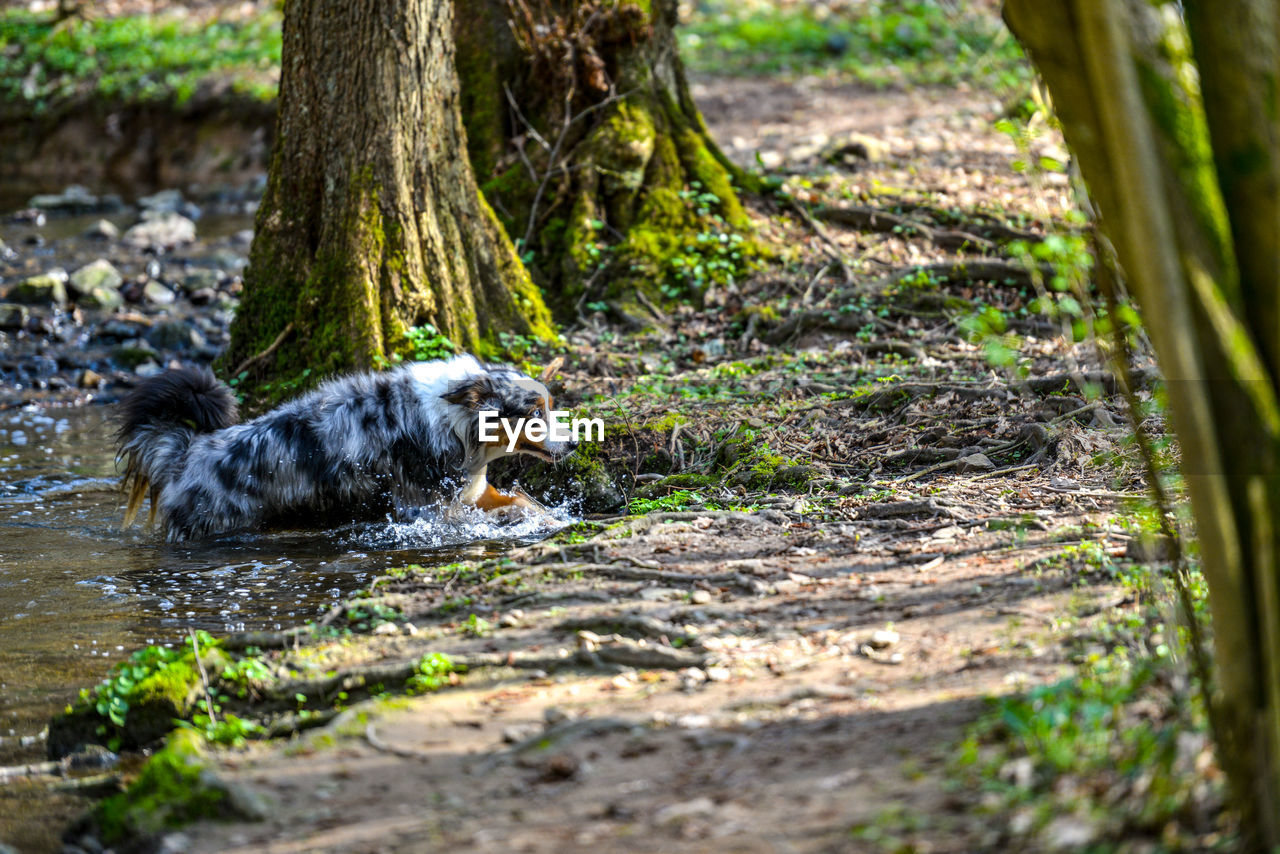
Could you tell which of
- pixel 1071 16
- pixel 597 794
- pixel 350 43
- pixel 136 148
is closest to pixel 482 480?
pixel 350 43

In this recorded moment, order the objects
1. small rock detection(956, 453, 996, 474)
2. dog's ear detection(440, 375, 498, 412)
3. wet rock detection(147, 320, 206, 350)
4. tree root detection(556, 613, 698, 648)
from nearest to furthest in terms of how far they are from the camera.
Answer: tree root detection(556, 613, 698, 648)
small rock detection(956, 453, 996, 474)
dog's ear detection(440, 375, 498, 412)
wet rock detection(147, 320, 206, 350)

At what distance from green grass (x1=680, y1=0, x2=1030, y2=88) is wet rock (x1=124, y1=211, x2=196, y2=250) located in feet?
32.1

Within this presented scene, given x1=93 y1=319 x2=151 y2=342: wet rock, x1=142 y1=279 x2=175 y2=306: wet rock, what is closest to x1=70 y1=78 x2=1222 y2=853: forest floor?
x1=93 y1=319 x2=151 y2=342: wet rock

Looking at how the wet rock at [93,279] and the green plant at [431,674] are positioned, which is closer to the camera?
the green plant at [431,674]

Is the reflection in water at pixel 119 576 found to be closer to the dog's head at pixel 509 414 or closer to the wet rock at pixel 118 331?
the dog's head at pixel 509 414

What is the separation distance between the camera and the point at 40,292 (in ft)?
43.2

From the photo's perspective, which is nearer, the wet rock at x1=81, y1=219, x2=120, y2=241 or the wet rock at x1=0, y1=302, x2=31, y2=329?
the wet rock at x1=0, y1=302, x2=31, y2=329

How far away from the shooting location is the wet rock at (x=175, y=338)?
39.5 ft

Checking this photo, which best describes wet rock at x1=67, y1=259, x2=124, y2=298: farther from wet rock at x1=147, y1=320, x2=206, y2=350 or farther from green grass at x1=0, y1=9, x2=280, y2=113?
green grass at x1=0, y1=9, x2=280, y2=113

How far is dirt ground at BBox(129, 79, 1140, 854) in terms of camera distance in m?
3.51

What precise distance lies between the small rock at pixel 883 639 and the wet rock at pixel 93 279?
38.4 ft

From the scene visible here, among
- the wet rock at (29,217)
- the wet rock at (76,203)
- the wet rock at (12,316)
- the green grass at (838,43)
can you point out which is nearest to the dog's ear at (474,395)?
the wet rock at (12,316)

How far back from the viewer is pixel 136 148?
833 inches

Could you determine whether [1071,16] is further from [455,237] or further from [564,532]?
[455,237]
